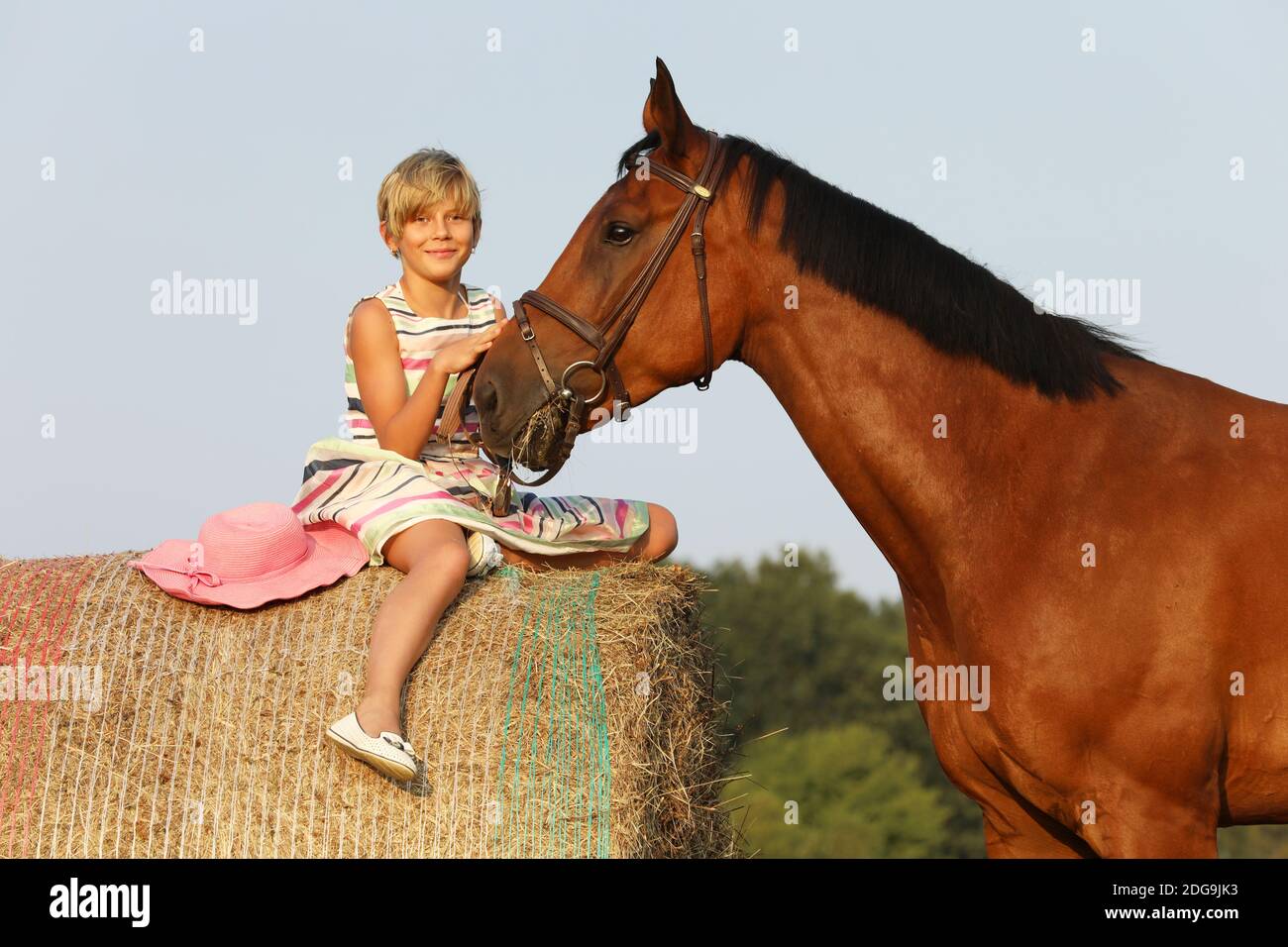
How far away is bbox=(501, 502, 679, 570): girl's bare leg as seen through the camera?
200 inches

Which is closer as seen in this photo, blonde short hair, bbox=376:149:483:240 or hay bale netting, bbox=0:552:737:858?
hay bale netting, bbox=0:552:737:858

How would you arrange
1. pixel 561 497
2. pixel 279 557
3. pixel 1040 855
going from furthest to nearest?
1. pixel 561 497
2. pixel 279 557
3. pixel 1040 855

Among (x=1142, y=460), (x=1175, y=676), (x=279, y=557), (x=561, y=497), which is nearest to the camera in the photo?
(x=1175, y=676)

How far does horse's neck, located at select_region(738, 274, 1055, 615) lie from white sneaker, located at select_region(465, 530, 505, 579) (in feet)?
4.28

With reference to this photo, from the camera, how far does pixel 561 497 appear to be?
527 centimetres

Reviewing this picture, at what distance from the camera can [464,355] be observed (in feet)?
14.7

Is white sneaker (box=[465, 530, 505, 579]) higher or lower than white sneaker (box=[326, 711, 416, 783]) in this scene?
higher

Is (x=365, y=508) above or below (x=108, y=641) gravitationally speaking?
above

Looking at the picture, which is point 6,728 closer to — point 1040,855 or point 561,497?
point 561,497

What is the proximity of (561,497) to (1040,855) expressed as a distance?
7.08 ft

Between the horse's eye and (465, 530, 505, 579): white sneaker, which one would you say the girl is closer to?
(465, 530, 505, 579): white sneaker

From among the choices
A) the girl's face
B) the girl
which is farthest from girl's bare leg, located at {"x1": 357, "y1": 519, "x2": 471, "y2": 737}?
the girl's face

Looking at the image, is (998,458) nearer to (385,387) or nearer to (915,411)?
(915,411)

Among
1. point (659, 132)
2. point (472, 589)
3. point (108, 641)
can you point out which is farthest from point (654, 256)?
point (108, 641)
